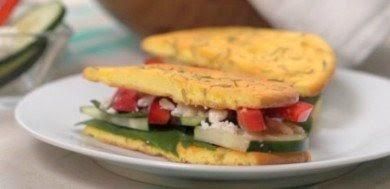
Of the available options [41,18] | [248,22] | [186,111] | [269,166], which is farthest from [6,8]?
[269,166]

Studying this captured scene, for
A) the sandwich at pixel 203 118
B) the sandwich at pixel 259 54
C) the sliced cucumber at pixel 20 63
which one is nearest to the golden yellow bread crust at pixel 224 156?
the sandwich at pixel 203 118

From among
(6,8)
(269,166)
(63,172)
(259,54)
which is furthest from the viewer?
(6,8)

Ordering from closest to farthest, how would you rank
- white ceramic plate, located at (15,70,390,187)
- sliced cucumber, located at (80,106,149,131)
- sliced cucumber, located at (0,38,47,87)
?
white ceramic plate, located at (15,70,390,187)
sliced cucumber, located at (80,106,149,131)
sliced cucumber, located at (0,38,47,87)

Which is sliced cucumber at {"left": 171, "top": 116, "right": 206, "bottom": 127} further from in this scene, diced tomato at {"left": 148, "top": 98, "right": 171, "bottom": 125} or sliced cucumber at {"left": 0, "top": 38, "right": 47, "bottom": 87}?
sliced cucumber at {"left": 0, "top": 38, "right": 47, "bottom": 87}

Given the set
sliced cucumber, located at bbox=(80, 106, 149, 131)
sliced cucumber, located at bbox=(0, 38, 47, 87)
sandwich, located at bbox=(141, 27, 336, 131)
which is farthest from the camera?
sliced cucumber, located at bbox=(0, 38, 47, 87)

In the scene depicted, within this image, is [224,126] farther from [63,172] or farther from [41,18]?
[41,18]

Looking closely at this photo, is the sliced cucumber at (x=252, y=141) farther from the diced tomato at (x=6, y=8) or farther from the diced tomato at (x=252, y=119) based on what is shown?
the diced tomato at (x=6, y=8)

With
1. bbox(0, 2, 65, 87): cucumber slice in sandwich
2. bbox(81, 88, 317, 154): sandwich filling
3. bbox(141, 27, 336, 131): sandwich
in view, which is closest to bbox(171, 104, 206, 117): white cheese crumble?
bbox(81, 88, 317, 154): sandwich filling

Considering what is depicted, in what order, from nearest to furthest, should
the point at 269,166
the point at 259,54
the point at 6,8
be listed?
the point at 269,166 < the point at 259,54 < the point at 6,8
